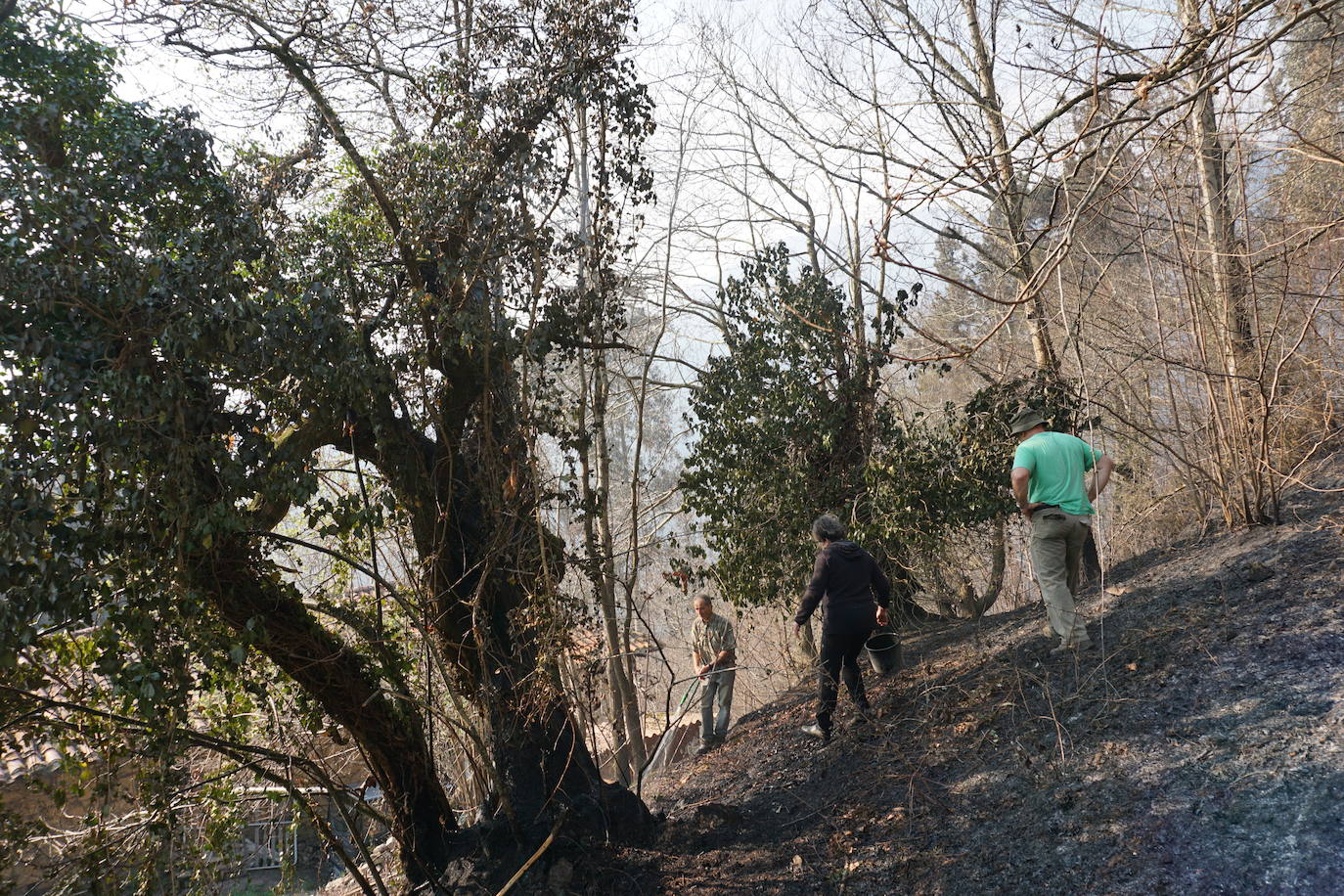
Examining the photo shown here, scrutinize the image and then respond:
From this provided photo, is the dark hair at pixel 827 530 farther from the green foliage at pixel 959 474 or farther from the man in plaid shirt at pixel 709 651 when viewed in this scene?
the man in plaid shirt at pixel 709 651

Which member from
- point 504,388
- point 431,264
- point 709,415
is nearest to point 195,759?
point 504,388

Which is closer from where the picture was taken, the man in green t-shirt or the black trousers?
the man in green t-shirt

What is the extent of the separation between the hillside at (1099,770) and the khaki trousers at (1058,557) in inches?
9.3

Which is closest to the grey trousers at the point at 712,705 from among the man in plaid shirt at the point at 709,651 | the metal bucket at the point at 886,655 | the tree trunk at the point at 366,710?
the man in plaid shirt at the point at 709,651

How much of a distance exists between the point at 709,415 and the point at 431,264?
4.30 m

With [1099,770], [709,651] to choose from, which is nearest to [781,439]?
[709,651]

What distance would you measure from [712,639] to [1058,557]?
3687 mm

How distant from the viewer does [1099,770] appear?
15.7 feet

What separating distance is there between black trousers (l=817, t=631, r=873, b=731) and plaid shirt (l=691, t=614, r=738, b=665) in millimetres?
1880

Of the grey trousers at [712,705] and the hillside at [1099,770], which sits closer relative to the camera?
the hillside at [1099,770]

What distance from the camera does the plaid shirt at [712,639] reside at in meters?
8.66

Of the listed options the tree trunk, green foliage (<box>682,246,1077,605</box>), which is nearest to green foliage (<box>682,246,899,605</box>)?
green foliage (<box>682,246,1077,605</box>)

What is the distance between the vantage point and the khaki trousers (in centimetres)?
596

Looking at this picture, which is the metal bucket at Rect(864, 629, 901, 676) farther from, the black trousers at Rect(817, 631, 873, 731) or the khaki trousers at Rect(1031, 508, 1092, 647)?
the khaki trousers at Rect(1031, 508, 1092, 647)
